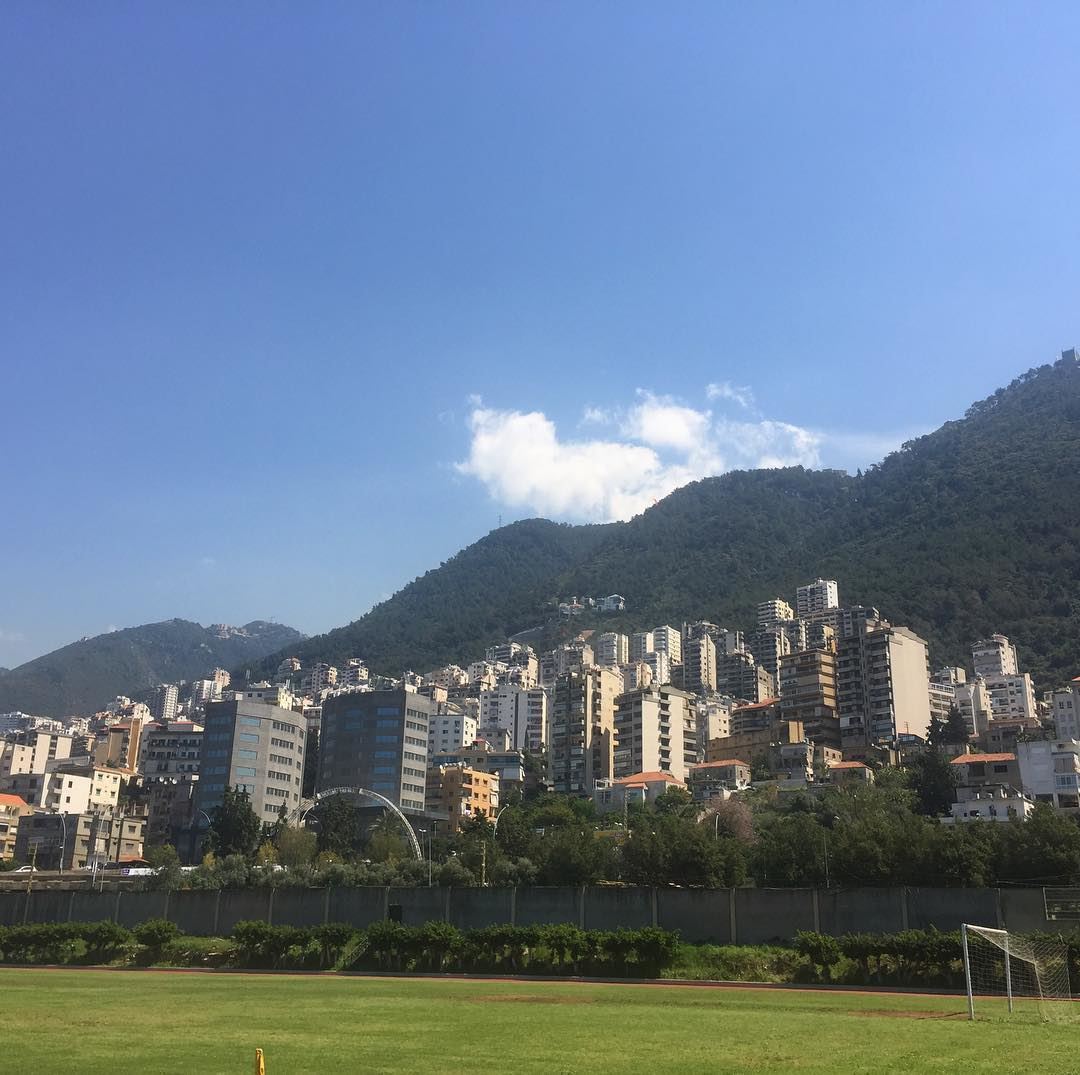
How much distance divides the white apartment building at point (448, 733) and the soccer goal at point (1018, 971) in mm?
150265

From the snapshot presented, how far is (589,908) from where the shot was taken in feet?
161

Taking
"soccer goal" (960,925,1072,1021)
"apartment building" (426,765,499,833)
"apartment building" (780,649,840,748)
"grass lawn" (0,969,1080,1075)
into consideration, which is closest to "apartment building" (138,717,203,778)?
"apartment building" (426,765,499,833)

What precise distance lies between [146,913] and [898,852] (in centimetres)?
4172

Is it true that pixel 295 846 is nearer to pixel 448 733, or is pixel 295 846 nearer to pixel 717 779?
pixel 717 779

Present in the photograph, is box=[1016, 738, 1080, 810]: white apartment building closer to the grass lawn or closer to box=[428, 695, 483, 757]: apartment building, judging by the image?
the grass lawn

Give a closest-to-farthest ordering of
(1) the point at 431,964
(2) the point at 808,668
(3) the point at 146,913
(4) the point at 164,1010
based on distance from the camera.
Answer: (4) the point at 164,1010
(1) the point at 431,964
(3) the point at 146,913
(2) the point at 808,668

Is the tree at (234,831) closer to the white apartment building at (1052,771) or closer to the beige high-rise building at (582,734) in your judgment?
the beige high-rise building at (582,734)

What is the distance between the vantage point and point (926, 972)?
38094mm

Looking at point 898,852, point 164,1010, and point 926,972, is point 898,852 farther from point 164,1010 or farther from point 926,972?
point 164,1010

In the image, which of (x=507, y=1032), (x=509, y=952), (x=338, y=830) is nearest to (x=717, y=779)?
(x=338, y=830)

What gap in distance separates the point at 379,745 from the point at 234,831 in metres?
36.2

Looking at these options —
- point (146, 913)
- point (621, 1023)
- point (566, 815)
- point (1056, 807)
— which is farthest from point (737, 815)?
point (621, 1023)

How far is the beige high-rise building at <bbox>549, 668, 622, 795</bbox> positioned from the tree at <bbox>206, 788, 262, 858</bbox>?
59308mm

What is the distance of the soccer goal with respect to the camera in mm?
30906
